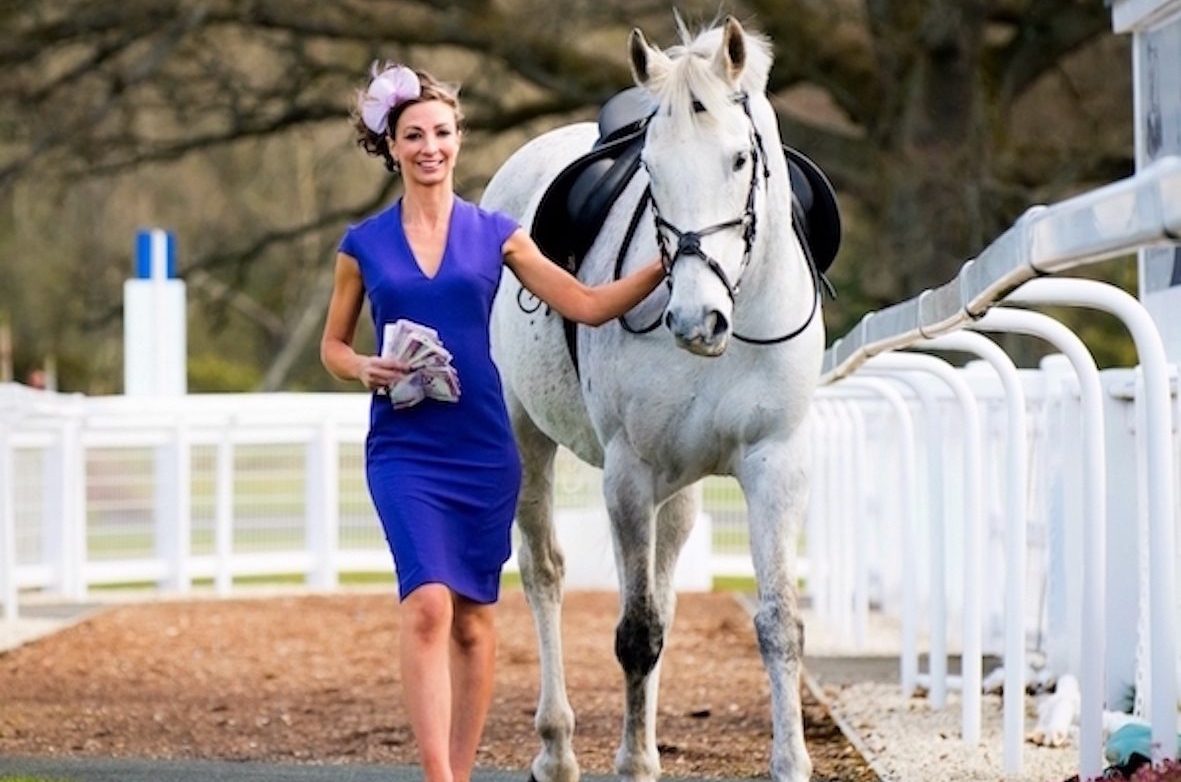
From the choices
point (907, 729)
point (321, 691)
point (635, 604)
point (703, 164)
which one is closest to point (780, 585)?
point (635, 604)

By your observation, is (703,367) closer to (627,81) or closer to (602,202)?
(602,202)

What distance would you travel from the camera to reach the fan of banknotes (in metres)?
5.55

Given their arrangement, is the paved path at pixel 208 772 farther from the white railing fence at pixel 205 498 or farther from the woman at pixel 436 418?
the white railing fence at pixel 205 498

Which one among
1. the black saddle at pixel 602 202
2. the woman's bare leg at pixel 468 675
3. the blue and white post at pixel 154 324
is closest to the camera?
the woman's bare leg at pixel 468 675

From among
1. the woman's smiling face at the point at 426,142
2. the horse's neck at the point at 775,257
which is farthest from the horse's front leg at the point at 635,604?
the woman's smiling face at the point at 426,142

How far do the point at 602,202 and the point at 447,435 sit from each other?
139 cm

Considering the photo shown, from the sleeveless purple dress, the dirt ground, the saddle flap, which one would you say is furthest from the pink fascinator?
the dirt ground

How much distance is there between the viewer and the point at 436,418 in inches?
223

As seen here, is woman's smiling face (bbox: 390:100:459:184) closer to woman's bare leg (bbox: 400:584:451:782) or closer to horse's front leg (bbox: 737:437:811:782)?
woman's bare leg (bbox: 400:584:451:782)

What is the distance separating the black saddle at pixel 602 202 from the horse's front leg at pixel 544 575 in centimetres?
76

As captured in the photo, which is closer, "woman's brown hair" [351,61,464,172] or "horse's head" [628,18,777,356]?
"horse's head" [628,18,777,356]

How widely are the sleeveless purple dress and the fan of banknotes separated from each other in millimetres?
57

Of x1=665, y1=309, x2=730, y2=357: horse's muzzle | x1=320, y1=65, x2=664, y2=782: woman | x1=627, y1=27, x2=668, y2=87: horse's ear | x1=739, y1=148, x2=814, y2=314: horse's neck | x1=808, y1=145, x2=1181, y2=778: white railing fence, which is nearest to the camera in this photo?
x1=808, y1=145, x2=1181, y2=778: white railing fence

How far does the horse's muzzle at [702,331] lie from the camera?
5.38m
